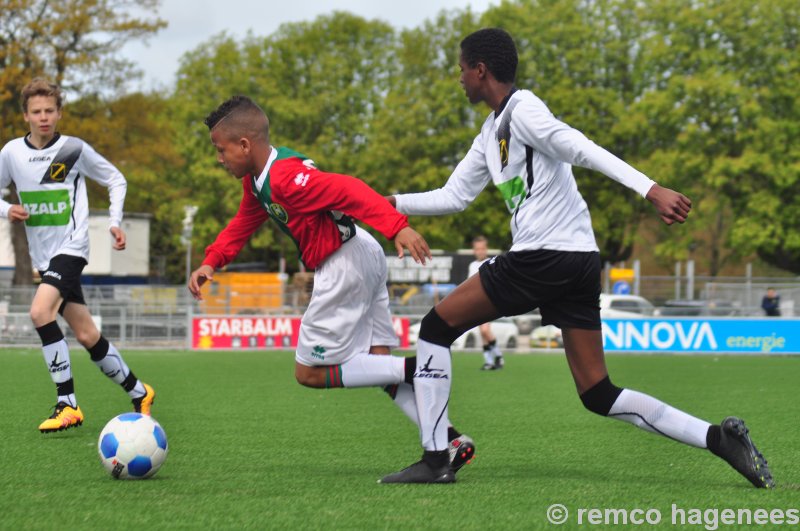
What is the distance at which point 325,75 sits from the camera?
53.9m

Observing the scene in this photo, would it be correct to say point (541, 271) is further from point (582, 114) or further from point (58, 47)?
point (582, 114)

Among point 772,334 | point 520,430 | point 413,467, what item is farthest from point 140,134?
point 413,467

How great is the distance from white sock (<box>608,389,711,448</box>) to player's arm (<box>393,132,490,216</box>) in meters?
1.33

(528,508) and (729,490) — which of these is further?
(729,490)

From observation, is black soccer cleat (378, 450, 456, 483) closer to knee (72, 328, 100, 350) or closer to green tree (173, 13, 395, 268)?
knee (72, 328, 100, 350)

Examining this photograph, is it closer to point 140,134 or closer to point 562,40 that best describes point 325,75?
point 562,40

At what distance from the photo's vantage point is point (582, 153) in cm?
538

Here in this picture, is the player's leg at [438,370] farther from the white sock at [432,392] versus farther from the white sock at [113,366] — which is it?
the white sock at [113,366]

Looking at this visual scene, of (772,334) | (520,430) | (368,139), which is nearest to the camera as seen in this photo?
(520,430)

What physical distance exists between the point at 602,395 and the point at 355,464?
1680 mm

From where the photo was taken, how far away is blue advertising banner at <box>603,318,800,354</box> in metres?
24.7

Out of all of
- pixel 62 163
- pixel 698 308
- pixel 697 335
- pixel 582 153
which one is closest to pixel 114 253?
pixel 698 308

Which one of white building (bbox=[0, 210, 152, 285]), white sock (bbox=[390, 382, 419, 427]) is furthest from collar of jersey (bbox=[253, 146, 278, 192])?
white building (bbox=[0, 210, 152, 285])

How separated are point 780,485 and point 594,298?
129 centimetres
